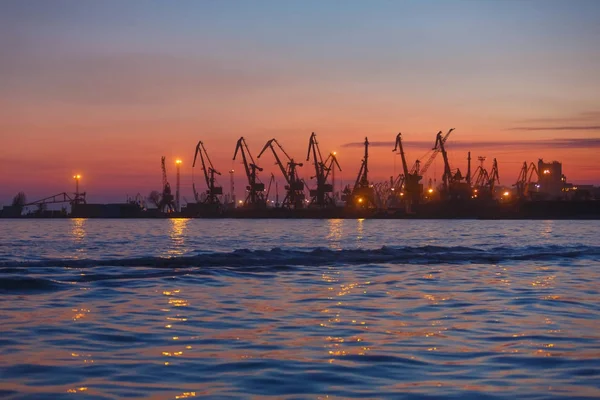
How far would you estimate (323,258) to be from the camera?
27.1 m

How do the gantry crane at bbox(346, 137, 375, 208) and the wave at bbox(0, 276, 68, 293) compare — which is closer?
the wave at bbox(0, 276, 68, 293)

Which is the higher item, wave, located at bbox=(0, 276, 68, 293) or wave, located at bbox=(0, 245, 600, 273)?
wave, located at bbox=(0, 276, 68, 293)

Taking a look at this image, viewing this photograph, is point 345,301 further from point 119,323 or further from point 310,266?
point 310,266

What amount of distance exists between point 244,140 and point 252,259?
144 meters

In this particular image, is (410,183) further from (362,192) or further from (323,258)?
(323,258)

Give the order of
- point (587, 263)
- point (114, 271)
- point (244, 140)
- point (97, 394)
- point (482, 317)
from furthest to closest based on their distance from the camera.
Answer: point (244, 140)
point (587, 263)
point (114, 271)
point (482, 317)
point (97, 394)

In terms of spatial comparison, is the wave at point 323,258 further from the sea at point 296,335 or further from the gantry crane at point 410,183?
the gantry crane at point 410,183

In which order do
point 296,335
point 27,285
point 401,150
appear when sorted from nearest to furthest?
1. point 296,335
2. point 27,285
3. point 401,150

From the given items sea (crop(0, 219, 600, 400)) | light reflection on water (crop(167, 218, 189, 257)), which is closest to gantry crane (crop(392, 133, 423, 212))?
light reflection on water (crop(167, 218, 189, 257))

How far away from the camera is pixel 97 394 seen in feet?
23.9

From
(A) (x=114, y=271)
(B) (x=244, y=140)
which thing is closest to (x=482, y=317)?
(A) (x=114, y=271)

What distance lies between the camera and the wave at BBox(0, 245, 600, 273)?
23.9 metres

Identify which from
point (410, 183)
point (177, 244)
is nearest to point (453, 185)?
point (410, 183)

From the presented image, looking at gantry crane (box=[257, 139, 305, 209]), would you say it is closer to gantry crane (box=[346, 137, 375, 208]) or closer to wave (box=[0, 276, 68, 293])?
gantry crane (box=[346, 137, 375, 208])
